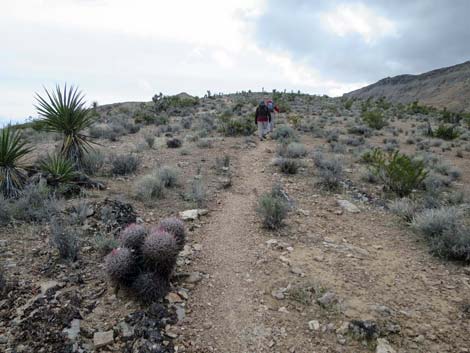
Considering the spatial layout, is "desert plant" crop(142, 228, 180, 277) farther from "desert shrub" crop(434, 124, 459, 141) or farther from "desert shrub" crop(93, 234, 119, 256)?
"desert shrub" crop(434, 124, 459, 141)

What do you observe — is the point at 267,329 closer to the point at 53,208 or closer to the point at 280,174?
the point at 53,208

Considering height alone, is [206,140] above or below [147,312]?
above

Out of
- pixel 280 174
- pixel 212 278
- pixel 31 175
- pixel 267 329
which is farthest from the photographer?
pixel 280 174

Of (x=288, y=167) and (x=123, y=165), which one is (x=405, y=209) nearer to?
(x=288, y=167)

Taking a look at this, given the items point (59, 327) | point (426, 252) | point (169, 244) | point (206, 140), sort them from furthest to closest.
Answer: point (206, 140) < point (426, 252) < point (169, 244) < point (59, 327)

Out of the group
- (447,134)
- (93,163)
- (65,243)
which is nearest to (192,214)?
(65,243)

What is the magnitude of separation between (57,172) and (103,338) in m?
4.59

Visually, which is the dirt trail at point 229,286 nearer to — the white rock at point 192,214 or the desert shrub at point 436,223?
the white rock at point 192,214

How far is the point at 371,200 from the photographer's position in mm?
7367

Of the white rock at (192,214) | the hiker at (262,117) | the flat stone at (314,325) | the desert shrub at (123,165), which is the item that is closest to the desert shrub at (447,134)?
the hiker at (262,117)

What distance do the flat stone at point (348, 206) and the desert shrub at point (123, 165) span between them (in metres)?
5.44

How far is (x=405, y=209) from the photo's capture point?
6.37 metres

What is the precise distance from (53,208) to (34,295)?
219 cm

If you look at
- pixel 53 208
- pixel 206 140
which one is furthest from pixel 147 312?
pixel 206 140
